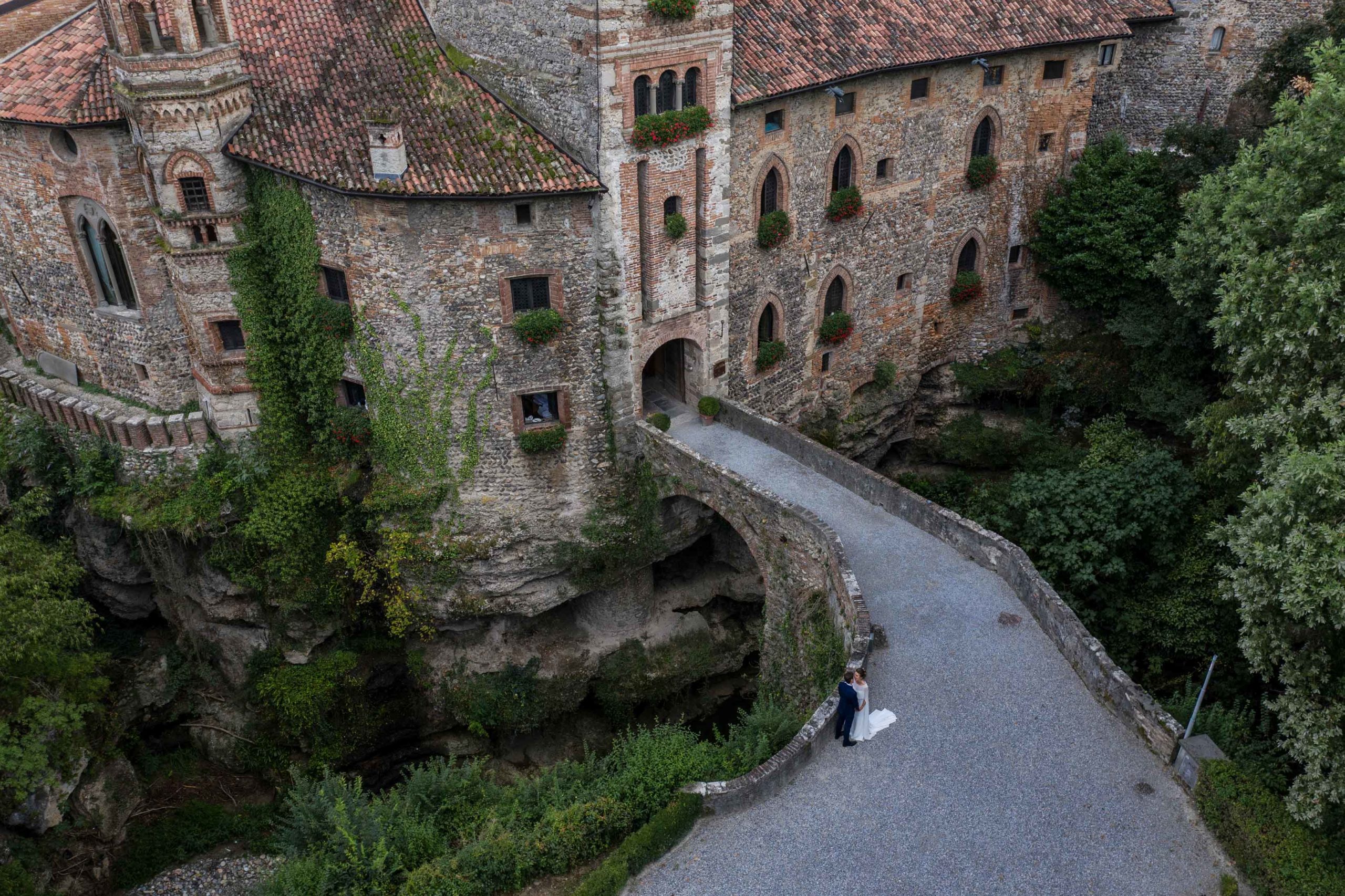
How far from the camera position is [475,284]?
27.3 m

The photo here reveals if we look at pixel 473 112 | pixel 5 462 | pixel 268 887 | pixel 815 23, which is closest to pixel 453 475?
pixel 473 112

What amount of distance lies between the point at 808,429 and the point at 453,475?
40.4 ft

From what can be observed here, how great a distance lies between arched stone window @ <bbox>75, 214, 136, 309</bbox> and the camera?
30.1m

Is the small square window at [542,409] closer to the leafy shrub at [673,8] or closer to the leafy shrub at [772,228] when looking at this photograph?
the leafy shrub at [772,228]

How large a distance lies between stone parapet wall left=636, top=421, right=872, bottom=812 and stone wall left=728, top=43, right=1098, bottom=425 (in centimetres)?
→ 482

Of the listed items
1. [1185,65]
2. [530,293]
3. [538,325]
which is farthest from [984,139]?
[538,325]

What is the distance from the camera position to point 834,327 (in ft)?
115

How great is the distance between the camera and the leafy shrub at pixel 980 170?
117 ft

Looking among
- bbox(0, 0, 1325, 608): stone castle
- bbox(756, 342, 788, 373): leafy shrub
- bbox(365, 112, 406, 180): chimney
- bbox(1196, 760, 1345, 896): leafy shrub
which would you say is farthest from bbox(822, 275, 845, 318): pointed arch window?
bbox(1196, 760, 1345, 896): leafy shrub

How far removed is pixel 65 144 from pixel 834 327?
2255cm

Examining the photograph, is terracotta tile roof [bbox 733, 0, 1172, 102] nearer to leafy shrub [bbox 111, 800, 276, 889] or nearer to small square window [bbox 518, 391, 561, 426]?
small square window [bbox 518, 391, 561, 426]

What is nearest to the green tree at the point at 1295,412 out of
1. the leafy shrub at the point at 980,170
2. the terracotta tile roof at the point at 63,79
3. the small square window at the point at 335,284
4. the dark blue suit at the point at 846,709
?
the dark blue suit at the point at 846,709

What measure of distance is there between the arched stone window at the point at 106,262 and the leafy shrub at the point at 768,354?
59.3 feet

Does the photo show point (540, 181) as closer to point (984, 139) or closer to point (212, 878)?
point (984, 139)
